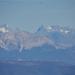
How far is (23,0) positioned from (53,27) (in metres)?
0.29

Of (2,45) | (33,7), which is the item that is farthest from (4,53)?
(33,7)

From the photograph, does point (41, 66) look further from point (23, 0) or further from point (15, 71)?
point (23, 0)

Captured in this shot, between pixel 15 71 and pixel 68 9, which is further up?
pixel 68 9

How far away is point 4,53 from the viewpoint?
1987 millimetres

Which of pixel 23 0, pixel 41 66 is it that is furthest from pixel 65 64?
pixel 23 0

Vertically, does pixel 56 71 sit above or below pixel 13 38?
below

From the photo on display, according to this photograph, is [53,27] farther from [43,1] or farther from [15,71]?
[15,71]

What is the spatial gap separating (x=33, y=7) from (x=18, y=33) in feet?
0.71

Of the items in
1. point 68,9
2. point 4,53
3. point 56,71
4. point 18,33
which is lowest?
point 56,71

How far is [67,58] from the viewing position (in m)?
1.99

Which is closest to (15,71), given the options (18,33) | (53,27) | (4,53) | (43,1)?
(4,53)

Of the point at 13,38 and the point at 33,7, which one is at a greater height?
the point at 33,7

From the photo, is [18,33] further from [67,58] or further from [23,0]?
[67,58]

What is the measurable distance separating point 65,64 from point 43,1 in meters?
0.48
